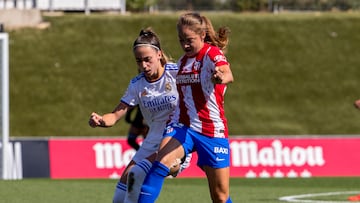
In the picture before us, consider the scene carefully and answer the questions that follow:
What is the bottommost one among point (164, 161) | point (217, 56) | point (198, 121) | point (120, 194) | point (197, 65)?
point (120, 194)

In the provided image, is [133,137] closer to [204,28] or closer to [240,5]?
[204,28]

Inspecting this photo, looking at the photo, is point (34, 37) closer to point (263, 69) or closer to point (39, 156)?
point (263, 69)

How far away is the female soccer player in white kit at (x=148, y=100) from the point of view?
377 inches

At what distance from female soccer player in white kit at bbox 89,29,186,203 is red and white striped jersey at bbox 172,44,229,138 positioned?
47 cm

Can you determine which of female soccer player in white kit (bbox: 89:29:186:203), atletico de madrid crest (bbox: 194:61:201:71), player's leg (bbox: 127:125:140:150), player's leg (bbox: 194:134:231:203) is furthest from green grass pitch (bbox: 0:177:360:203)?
atletico de madrid crest (bbox: 194:61:201:71)

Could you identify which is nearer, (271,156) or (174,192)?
(174,192)

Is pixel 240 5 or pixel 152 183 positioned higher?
pixel 152 183

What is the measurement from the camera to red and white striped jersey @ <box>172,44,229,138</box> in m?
9.17

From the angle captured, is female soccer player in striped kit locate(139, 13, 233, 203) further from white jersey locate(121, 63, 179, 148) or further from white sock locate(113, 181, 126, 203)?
white sock locate(113, 181, 126, 203)

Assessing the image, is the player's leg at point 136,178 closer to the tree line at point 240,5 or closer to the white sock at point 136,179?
the white sock at point 136,179

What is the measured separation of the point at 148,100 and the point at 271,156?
12087 millimetres

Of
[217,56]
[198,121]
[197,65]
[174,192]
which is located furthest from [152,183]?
[174,192]

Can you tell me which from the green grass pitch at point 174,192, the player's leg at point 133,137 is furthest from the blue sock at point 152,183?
the player's leg at point 133,137

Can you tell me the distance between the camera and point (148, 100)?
998 cm
